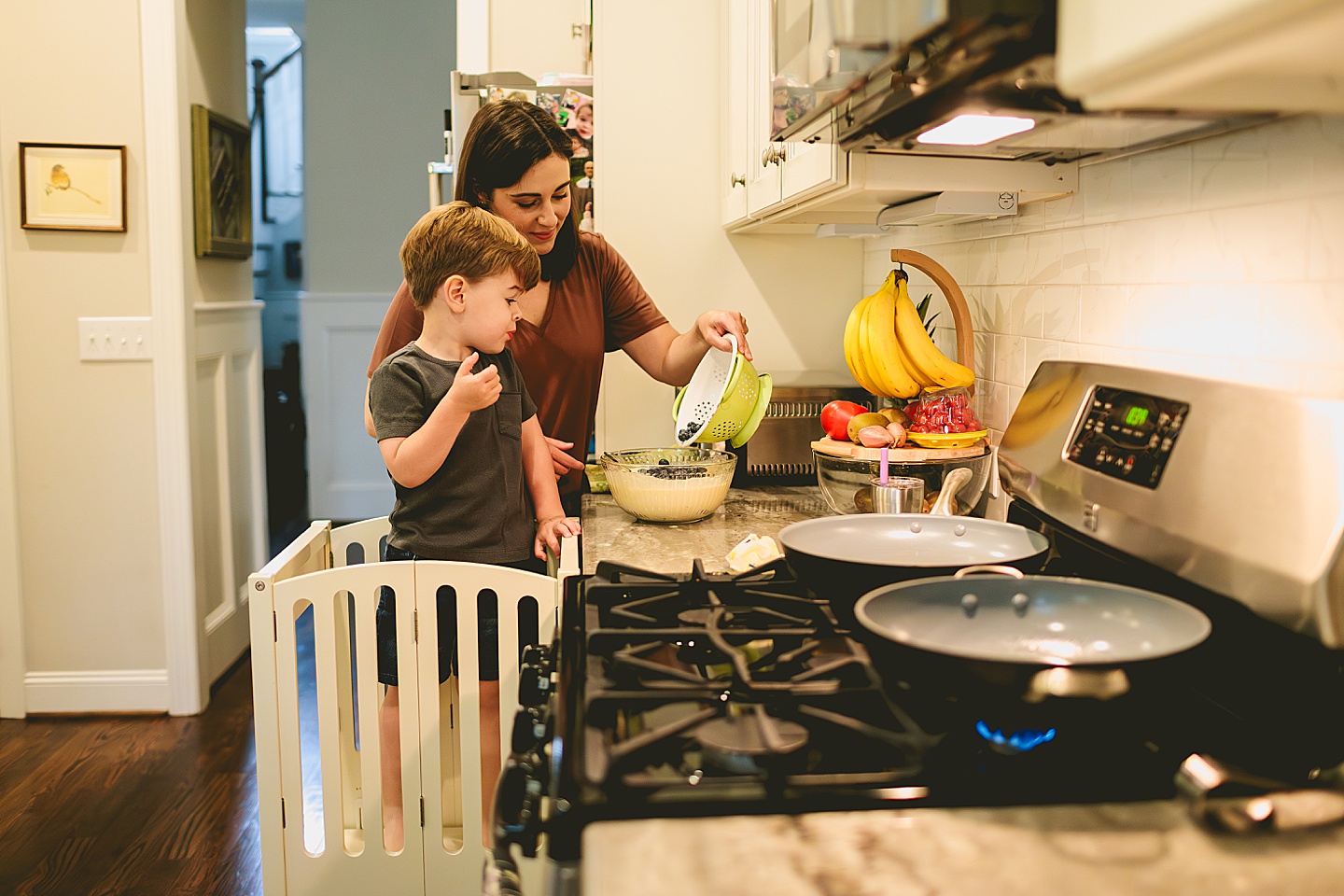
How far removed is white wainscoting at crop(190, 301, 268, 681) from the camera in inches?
125

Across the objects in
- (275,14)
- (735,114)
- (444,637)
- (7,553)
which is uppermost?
(275,14)

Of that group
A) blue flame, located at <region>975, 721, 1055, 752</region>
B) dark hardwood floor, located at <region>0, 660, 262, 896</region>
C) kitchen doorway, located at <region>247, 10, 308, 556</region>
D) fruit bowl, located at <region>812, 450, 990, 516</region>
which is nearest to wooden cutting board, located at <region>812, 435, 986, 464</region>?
fruit bowl, located at <region>812, 450, 990, 516</region>

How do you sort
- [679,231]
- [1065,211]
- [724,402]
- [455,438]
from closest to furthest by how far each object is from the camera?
1. [1065,211]
2. [455,438]
3. [724,402]
4. [679,231]

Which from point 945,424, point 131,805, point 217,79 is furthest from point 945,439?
point 217,79

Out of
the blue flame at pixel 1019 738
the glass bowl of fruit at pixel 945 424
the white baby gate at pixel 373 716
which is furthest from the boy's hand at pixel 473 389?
the blue flame at pixel 1019 738

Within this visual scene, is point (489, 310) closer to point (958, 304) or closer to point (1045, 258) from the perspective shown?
point (958, 304)

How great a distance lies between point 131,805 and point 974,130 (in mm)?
2337

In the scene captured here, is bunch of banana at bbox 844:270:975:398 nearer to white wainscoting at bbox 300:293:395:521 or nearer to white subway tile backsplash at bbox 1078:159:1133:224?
white subway tile backsplash at bbox 1078:159:1133:224

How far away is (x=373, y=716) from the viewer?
5.35 feet

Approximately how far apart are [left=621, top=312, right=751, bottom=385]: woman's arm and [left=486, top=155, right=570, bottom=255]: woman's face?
0.32 m

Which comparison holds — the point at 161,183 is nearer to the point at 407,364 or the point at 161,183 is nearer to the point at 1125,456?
the point at 407,364

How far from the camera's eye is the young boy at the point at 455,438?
5.56 ft

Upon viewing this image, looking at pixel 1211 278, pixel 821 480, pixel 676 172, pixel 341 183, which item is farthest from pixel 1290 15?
pixel 341 183

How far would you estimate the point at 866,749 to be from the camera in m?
0.75
